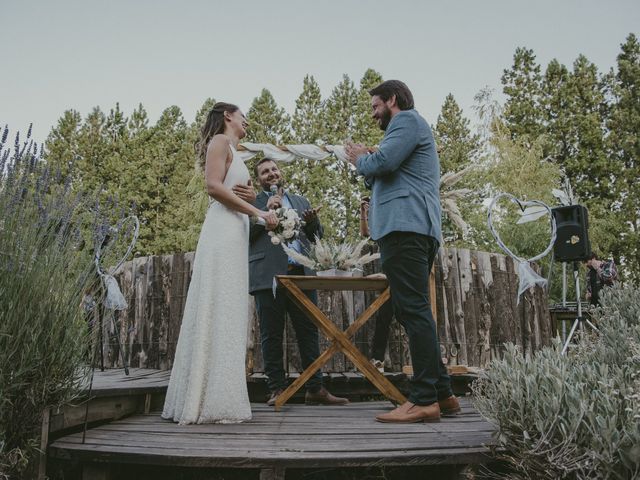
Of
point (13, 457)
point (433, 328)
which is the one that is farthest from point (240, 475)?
point (433, 328)

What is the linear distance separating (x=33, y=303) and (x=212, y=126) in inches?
64.0

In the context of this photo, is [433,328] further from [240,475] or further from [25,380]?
[25,380]

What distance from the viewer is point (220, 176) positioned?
304cm

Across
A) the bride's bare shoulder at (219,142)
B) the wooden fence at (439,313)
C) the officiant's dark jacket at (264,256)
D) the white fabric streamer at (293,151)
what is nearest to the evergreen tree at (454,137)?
the white fabric streamer at (293,151)

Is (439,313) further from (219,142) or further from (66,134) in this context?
(66,134)

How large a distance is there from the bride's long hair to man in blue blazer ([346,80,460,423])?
947 mm

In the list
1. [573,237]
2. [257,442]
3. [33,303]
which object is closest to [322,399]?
[257,442]

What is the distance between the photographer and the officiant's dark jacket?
12.6 feet

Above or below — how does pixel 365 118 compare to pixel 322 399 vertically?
above

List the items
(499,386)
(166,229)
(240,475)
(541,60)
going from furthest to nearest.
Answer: (541,60)
(166,229)
(240,475)
(499,386)

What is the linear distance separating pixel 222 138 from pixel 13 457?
6.43 ft

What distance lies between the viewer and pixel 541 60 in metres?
23.2

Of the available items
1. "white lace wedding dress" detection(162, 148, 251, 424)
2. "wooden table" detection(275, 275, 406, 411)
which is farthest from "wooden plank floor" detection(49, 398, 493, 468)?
"wooden table" detection(275, 275, 406, 411)

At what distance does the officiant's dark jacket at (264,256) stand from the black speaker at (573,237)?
3.29 metres
